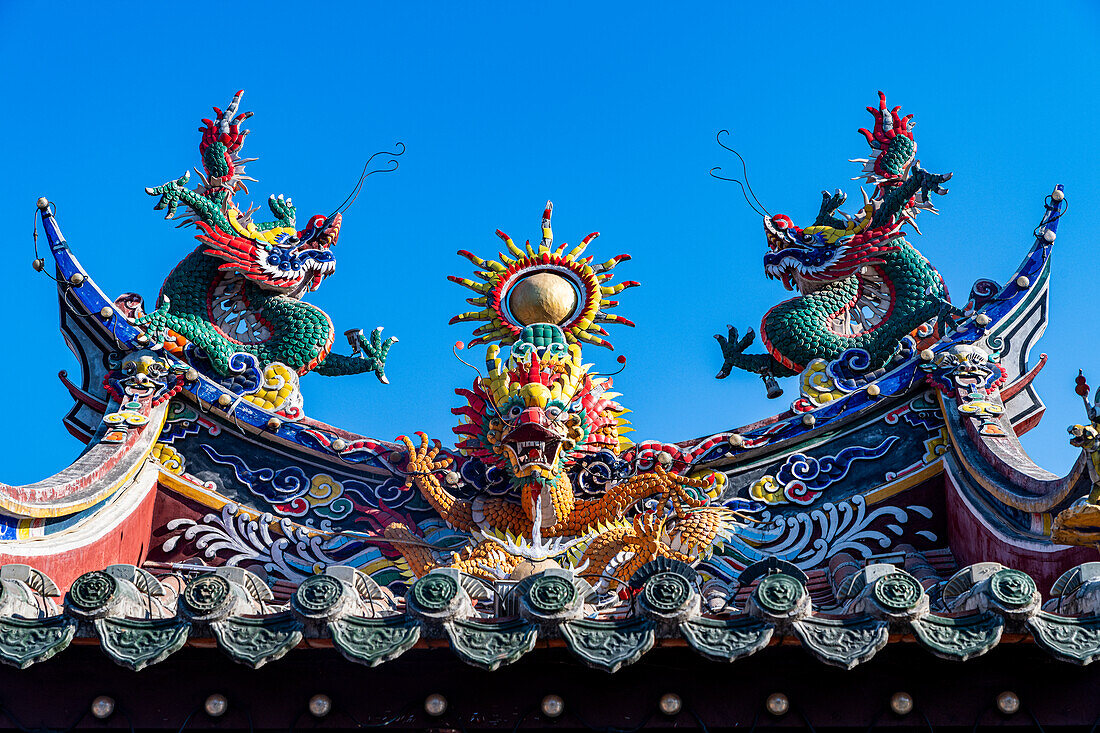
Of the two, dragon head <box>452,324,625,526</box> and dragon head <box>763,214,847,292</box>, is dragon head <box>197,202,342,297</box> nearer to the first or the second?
dragon head <box>452,324,625,526</box>

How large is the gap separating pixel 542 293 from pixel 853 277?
2236 mm

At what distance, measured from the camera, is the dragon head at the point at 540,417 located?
8266 mm

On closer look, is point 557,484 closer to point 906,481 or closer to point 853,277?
point 906,481

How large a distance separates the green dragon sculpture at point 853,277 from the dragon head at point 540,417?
4.38 feet

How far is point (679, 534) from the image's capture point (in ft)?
27.0

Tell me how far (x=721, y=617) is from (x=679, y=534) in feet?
9.52

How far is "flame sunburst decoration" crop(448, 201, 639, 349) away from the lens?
948 centimetres

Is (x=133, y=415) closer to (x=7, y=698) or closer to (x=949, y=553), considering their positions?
(x=7, y=698)

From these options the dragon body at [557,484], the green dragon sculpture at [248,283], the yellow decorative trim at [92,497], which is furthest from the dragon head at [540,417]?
the yellow decorative trim at [92,497]

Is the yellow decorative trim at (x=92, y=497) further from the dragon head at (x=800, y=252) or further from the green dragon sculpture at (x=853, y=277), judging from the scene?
the dragon head at (x=800, y=252)

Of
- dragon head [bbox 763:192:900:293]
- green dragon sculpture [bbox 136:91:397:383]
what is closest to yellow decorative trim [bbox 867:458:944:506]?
dragon head [bbox 763:192:900:293]

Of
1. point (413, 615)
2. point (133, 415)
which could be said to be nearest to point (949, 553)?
point (413, 615)

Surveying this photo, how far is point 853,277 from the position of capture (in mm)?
9883

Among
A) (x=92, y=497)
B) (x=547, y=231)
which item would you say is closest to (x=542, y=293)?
(x=547, y=231)
